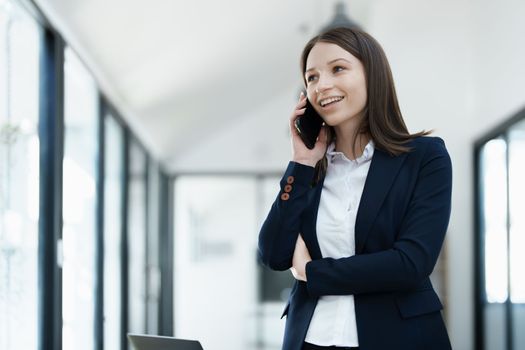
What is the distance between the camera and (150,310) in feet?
24.3

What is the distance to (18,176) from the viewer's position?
9.66 ft

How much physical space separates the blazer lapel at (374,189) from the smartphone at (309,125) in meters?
0.15

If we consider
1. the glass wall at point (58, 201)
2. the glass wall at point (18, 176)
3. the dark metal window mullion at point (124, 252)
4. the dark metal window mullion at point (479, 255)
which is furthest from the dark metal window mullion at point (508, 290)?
the glass wall at point (18, 176)

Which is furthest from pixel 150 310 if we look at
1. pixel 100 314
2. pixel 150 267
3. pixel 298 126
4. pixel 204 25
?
pixel 298 126

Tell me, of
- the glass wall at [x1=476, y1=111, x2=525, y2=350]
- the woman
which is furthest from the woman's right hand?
the glass wall at [x1=476, y1=111, x2=525, y2=350]

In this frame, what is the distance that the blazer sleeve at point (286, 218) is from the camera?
135 cm

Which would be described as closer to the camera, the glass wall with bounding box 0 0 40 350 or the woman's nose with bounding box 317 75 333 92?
the woman's nose with bounding box 317 75 333 92

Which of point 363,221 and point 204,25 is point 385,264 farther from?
point 204,25

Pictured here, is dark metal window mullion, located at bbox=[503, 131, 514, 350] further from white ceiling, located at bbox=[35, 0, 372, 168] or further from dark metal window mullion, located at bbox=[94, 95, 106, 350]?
dark metal window mullion, located at bbox=[94, 95, 106, 350]

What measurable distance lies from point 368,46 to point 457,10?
5167 mm

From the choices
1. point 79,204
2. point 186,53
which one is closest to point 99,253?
point 79,204

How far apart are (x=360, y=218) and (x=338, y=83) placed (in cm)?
23

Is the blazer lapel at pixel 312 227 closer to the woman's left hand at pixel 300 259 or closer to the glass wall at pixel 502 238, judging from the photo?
the woman's left hand at pixel 300 259

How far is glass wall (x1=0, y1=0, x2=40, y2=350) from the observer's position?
2.73 meters
